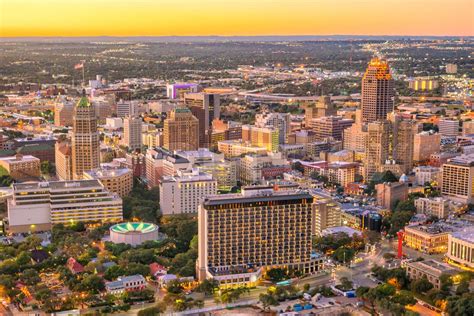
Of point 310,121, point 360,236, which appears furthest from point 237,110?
point 360,236

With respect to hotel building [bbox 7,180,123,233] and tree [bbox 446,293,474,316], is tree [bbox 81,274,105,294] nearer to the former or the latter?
hotel building [bbox 7,180,123,233]

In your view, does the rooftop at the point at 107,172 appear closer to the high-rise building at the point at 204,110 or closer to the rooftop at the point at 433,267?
the high-rise building at the point at 204,110

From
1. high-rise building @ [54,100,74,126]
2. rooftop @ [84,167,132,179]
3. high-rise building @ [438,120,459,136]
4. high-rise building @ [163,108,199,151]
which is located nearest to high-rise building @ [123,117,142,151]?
high-rise building @ [163,108,199,151]

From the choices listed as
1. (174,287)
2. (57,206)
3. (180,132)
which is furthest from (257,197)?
(180,132)

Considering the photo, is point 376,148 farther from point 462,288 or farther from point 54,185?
point 462,288

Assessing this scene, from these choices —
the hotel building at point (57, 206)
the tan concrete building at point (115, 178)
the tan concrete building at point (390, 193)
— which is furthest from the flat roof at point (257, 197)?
the tan concrete building at point (115, 178)

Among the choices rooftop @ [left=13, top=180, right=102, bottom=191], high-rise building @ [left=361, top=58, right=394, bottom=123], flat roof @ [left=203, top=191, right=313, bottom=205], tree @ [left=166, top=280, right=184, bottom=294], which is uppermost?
high-rise building @ [left=361, top=58, right=394, bottom=123]

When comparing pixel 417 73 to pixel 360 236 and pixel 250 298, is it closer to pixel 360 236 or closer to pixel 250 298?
pixel 360 236
